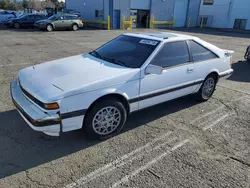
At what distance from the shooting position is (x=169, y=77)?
3.70 m

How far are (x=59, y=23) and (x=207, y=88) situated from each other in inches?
695

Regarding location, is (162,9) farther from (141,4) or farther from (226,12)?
(226,12)

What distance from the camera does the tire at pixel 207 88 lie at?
4.52m

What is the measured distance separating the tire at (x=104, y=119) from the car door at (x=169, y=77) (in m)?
0.45

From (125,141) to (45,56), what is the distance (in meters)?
6.74

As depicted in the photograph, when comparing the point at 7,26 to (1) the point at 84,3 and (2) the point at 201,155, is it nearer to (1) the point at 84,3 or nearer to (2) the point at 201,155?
(1) the point at 84,3

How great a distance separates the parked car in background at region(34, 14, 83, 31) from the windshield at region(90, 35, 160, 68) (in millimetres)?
16523

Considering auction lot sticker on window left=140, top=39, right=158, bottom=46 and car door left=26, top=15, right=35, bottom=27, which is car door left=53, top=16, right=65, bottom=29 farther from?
auction lot sticker on window left=140, top=39, right=158, bottom=46

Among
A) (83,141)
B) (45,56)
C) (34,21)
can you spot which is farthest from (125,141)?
(34,21)

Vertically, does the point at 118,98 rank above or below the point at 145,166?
above

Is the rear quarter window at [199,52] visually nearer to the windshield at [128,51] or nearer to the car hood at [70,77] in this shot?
the windshield at [128,51]

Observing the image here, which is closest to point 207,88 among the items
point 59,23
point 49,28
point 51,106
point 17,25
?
point 51,106

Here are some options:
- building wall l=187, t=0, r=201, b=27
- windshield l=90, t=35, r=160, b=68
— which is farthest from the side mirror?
building wall l=187, t=0, r=201, b=27

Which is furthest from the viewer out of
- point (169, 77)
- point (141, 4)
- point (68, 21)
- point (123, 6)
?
point (141, 4)
